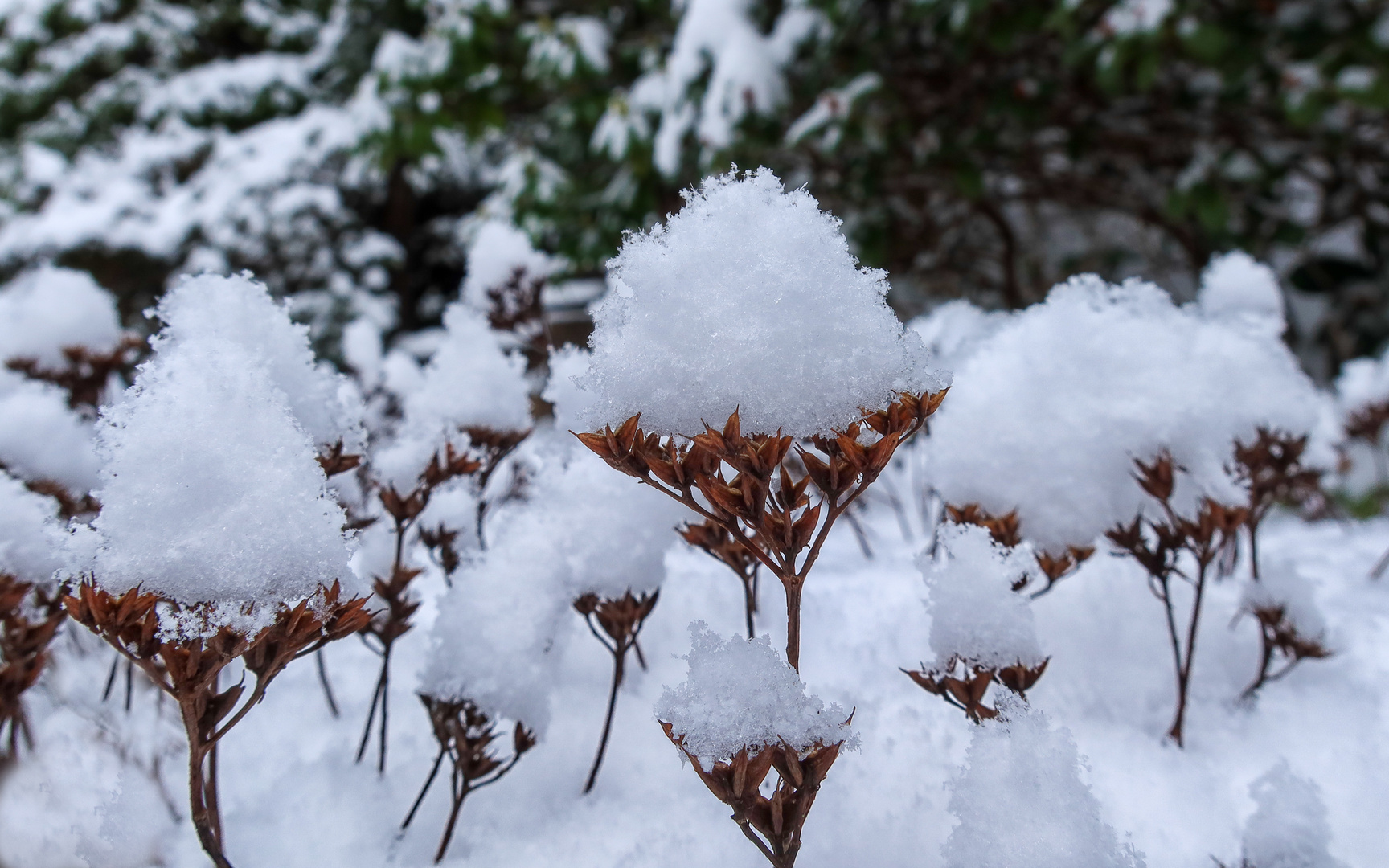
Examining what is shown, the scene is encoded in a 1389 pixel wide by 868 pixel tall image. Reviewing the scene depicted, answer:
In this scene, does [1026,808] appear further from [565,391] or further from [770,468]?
[565,391]

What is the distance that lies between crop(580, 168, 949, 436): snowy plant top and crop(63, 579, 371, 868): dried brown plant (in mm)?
301

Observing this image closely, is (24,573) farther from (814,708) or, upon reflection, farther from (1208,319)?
(1208,319)

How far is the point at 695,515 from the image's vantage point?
1.10 meters

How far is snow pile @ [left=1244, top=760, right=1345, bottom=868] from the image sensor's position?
0.78 metres

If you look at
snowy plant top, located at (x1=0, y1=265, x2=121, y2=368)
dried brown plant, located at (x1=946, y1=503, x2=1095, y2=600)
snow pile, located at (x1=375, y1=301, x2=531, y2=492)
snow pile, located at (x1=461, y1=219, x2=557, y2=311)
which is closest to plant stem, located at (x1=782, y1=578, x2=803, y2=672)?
dried brown plant, located at (x1=946, y1=503, x2=1095, y2=600)

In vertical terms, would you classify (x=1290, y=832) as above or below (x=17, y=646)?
below

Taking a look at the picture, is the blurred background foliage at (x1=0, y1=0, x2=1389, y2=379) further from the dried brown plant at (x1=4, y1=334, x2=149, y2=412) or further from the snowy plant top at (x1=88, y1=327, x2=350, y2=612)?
the snowy plant top at (x1=88, y1=327, x2=350, y2=612)

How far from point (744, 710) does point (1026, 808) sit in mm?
266

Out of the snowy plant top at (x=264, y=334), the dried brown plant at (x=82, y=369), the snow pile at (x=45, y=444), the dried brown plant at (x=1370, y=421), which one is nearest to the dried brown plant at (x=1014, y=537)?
the snowy plant top at (x=264, y=334)

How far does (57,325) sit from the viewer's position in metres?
1.67

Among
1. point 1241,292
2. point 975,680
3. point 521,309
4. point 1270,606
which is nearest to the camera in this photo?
point 975,680

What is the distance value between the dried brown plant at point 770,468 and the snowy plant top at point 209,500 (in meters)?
0.29

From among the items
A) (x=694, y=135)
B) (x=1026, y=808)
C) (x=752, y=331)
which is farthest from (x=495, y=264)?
(x=694, y=135)

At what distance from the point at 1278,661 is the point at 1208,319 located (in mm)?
586
